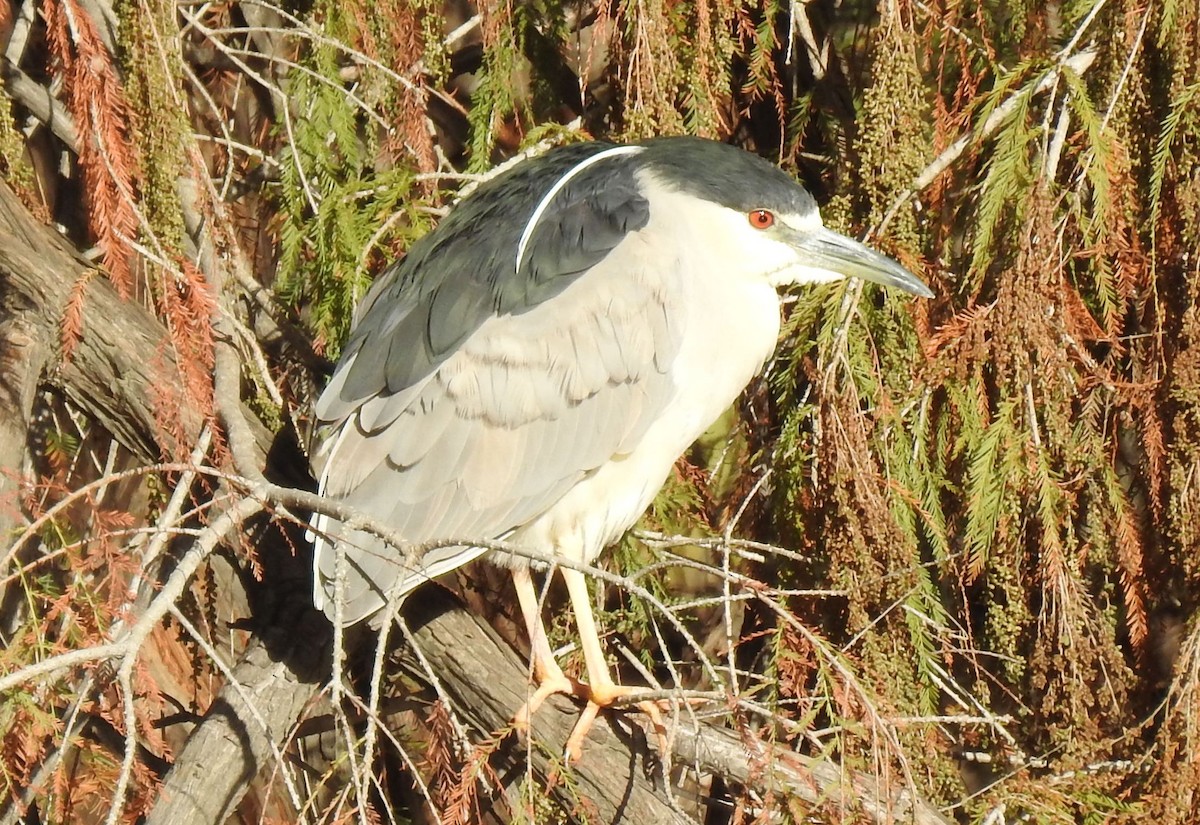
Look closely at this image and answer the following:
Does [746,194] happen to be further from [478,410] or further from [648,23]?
[478,410]

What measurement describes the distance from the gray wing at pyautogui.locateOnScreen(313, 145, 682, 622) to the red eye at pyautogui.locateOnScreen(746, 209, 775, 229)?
8.1 inches

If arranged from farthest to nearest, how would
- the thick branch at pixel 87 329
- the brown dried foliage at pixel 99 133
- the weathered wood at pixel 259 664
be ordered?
the thick branch at pixel 87 329
the weathered wood at pixel 259 664
the brown dried foliage at pixel 99 133

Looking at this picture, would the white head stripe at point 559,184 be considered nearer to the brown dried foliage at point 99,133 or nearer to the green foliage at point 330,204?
the green foliage at point 330,204

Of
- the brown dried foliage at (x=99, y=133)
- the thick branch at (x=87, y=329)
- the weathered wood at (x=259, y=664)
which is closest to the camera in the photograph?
the brown dried foliage at (x=99, y=133)

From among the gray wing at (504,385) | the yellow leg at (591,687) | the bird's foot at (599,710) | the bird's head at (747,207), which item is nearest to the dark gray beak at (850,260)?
the bird's head at (747,207)

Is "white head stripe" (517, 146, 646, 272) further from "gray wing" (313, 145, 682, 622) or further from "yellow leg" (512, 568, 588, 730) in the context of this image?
"yellow leg" (512, 568, 588, 730)

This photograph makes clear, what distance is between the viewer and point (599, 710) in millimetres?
2154

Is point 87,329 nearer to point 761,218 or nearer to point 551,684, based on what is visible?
point 551,684

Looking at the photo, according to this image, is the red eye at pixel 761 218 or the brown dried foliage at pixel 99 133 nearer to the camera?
the brown dried foliage at pixel 99 133

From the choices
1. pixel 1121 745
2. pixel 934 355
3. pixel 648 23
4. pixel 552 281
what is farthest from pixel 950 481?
pixel 648 23

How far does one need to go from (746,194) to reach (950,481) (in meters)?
0.64

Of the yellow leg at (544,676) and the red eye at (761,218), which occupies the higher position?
the red eye at (761,218)

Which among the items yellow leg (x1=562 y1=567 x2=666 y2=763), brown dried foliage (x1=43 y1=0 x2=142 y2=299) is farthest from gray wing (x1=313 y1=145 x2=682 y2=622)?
brown dried foliage (x1=43 y1=0 x2=142 y2=299)

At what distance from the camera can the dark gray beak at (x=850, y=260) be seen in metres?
2.05
